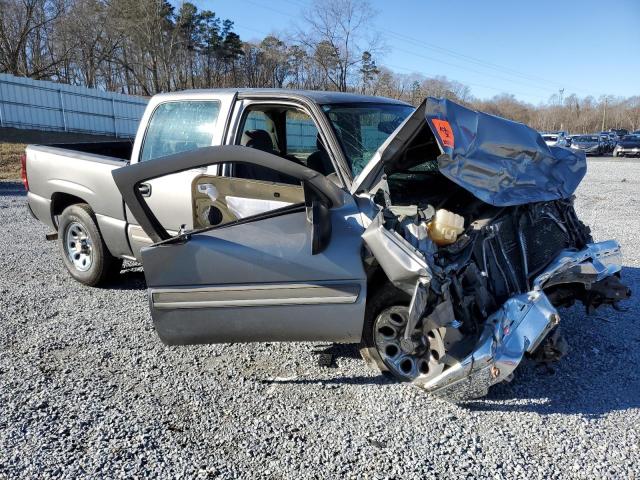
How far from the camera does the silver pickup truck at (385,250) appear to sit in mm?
2848

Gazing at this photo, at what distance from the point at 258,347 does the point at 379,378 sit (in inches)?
39.8

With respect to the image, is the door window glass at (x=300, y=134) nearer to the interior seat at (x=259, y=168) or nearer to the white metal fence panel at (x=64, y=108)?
the interior seat at (x=259, y=168)

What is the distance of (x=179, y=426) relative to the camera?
2.81 metres

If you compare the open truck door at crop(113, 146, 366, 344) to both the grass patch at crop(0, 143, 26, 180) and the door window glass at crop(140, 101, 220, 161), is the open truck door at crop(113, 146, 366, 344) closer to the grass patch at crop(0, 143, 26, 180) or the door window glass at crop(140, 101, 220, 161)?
the door window glass at crop(140, 101, 220, 161)

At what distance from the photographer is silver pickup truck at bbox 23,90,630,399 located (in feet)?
9.34

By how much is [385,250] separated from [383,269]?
123 mm

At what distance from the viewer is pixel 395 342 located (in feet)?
10.3

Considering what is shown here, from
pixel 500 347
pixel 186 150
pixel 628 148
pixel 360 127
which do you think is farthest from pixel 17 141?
pixel 628 148

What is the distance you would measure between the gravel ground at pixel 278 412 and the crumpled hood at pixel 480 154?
131 cm

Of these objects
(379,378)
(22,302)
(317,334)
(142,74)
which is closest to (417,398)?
(379,378)

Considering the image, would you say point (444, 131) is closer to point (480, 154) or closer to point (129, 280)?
point (480, 154)

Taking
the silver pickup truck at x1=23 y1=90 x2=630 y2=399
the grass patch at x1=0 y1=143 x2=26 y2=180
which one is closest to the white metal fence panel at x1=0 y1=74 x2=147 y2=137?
the grass patch at x1=0 y1=143 x2=26 y2=180

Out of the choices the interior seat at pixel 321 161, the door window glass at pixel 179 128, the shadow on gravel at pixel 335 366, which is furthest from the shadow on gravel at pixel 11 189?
the shadow on gravel at pixel 335 366

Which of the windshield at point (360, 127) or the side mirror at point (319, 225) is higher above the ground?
the windshield at point (360, 127)
